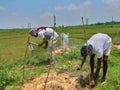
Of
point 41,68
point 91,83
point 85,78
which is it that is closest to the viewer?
point 91,83

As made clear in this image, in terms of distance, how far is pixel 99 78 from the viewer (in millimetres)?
8523

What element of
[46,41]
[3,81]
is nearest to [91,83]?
[3,81]

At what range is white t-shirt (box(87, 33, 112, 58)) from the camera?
7.61 meters

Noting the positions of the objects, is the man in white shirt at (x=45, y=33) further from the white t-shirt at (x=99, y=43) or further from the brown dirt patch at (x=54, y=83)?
the white t-shirt at (x=99, y=43)

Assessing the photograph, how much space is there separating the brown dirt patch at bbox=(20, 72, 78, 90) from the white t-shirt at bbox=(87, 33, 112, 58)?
3.46 feet

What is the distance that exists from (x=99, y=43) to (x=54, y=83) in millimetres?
1448

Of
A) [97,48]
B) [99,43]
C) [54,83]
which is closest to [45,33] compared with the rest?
[54,83]

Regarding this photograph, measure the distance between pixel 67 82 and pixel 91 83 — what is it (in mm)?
686

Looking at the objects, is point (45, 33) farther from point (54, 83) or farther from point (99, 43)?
point (99, 43)

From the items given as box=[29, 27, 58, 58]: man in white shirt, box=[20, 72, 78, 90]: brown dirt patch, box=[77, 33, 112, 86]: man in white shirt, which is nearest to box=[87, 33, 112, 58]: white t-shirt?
box=[77, 33, 112, 86]: man in white shirt

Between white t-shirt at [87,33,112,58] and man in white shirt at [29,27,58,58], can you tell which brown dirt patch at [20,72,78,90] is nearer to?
white t-shirt at [87,33,112,58]

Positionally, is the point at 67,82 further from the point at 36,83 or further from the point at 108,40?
the point at 108,40

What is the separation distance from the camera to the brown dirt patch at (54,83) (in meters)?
8.05

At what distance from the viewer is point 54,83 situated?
8.12 meters
